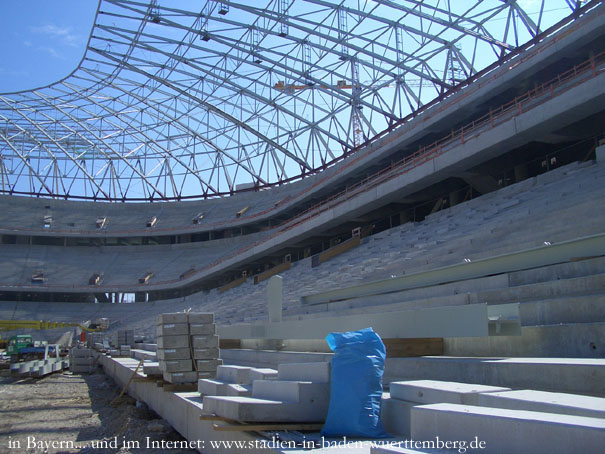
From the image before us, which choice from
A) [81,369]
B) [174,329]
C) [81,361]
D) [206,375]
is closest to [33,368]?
[81,361]

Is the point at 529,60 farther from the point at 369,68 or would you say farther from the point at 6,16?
the point at 6,16

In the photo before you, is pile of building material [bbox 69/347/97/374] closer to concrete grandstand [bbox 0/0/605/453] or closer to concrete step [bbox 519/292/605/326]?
concrete grandstand [bbox 0/0/605/453]

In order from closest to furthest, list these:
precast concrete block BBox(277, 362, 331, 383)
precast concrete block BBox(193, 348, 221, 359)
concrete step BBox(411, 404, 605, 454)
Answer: concrete step BBox(411, 404, 605, 454) → precast concrete block BBox(277, 362, 331, 383) → precast concrete block BBox(193, 348, 221, 359)

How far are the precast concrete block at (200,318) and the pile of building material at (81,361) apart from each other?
65.1ft

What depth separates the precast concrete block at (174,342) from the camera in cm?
1157

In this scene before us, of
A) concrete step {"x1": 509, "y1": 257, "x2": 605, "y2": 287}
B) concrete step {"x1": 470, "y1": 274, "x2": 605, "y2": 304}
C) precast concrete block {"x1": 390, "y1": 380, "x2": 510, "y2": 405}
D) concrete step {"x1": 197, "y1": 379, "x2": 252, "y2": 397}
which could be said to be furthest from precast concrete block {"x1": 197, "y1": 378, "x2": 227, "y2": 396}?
concrete step {"x1": 509, "y1": 257, "x2": 605, "y2": 287}

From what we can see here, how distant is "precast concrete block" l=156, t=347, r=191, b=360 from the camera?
11.4 meters

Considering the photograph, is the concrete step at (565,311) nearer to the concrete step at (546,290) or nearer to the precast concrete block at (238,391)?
the concrete step at (546,290)

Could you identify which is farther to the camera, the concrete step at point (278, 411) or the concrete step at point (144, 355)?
the concrete step at point (144, 355)

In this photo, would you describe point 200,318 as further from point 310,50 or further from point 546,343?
point 310,50

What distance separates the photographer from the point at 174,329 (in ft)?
38.2

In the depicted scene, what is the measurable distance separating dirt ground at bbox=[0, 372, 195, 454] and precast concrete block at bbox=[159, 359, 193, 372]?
110 centimetres

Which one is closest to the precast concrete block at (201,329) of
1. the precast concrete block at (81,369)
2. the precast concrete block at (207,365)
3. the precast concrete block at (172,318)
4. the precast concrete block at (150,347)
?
the precast concrete block at (172,318)

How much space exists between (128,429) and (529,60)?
77.6ft
